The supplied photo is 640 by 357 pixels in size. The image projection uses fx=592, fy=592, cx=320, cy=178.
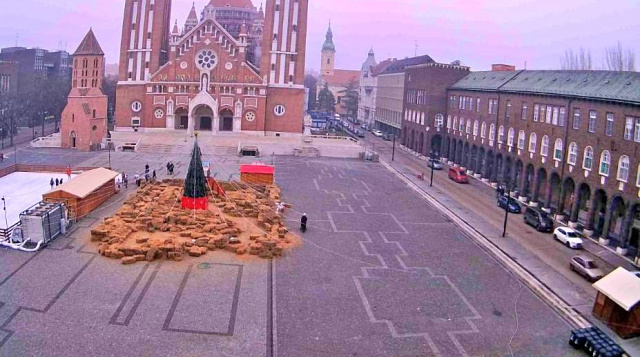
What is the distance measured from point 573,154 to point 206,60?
44.1 metres

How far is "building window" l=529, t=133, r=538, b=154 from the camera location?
43688mm

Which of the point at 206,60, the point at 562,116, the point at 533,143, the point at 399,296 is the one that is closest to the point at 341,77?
the point at 206,60

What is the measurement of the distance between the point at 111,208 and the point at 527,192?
98.1 feet

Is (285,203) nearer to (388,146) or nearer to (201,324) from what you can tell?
(201,324)

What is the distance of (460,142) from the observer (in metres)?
60.0

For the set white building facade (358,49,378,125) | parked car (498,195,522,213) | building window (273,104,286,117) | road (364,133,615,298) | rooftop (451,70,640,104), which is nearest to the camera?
road (364,133,615,298)

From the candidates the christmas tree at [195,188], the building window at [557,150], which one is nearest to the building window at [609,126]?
the building window at [557,150]

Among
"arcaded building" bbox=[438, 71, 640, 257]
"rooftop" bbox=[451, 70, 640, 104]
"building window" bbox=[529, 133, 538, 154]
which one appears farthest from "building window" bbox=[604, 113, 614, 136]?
"building window" bbox=[529, 133, 538, 154]

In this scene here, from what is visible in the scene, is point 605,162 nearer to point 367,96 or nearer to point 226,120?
point 226,120

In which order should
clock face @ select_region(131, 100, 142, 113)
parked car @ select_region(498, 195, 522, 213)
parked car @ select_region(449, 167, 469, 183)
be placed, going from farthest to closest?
1. clock face @ select_region(131, 100, 142, 113)
2. parked car @ select_region(449, 167, 469, 183)
3. parked car @ select_region(498, 195, 522, 213)

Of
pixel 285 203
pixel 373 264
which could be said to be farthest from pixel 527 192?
pixel 373 264

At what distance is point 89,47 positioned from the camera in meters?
60.8

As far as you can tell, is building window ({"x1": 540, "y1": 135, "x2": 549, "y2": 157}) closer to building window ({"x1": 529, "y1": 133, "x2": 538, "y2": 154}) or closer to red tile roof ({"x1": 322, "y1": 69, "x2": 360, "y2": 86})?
building window ({"x1": 529, "y1": 133, "x2": 538, "y2": 154})

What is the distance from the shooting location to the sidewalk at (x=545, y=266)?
22.5 meters
